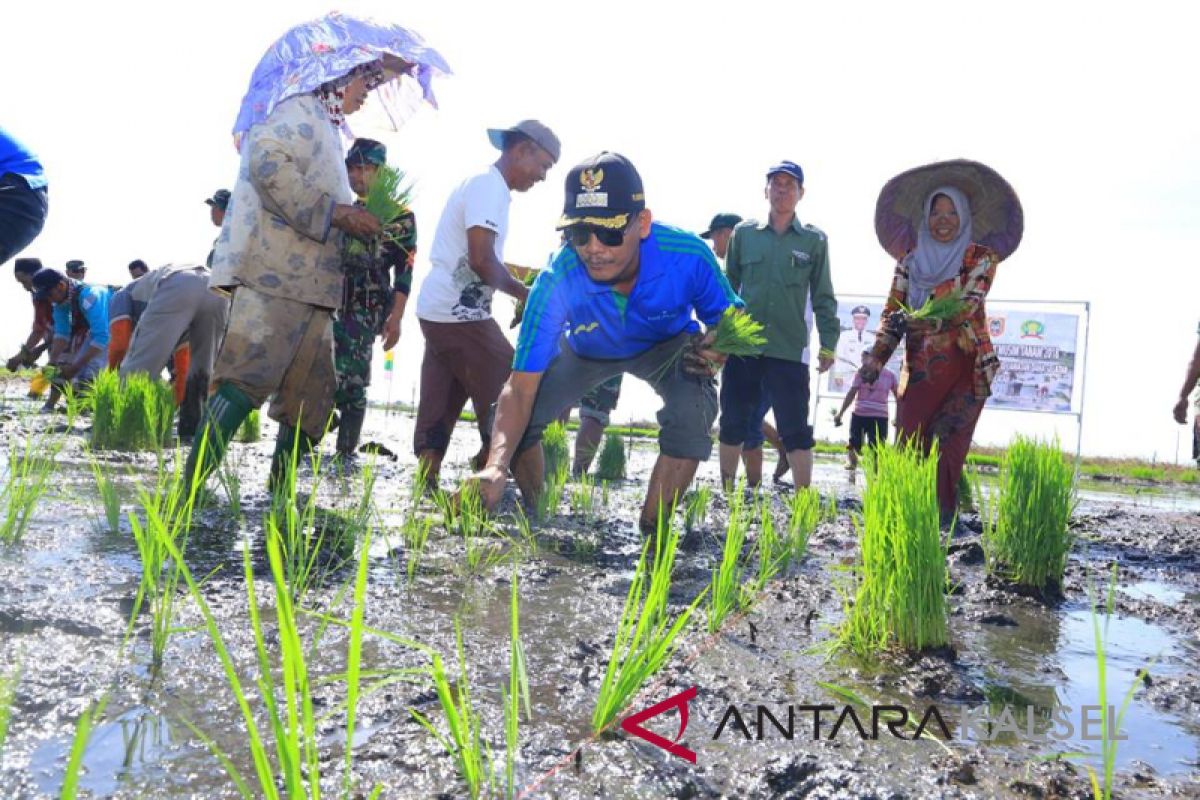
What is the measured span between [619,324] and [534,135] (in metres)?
1.13

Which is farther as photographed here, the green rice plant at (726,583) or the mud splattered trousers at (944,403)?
the mud splattered trousers at (944,403)

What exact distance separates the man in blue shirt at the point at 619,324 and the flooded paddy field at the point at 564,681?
616mm

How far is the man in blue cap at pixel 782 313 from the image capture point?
16.4 ft

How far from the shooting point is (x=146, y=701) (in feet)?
4.26

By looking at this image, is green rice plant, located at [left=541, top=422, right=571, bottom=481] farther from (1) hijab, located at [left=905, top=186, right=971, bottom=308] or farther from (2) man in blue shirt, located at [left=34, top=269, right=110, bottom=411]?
(2) man in blue shirt, located at [left=34, top=269, right=110, bottom=411]

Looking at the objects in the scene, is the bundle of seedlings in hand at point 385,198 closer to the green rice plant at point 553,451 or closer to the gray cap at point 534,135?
the gray cap at point 534,135

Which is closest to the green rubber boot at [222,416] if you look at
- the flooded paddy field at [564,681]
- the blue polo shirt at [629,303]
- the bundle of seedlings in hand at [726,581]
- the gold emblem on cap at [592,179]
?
the flooded paddy field at [564,681]

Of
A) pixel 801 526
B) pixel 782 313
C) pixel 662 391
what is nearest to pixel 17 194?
pixel 662 391

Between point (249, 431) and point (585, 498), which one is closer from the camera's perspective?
point (585, 498)

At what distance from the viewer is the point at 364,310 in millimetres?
5016

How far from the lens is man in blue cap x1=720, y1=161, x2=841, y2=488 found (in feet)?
16.4

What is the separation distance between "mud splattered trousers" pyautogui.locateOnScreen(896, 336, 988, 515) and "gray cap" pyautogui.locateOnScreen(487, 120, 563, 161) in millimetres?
1968

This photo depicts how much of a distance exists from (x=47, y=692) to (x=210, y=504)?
2028mm

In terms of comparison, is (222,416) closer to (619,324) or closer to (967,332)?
(619,324)
